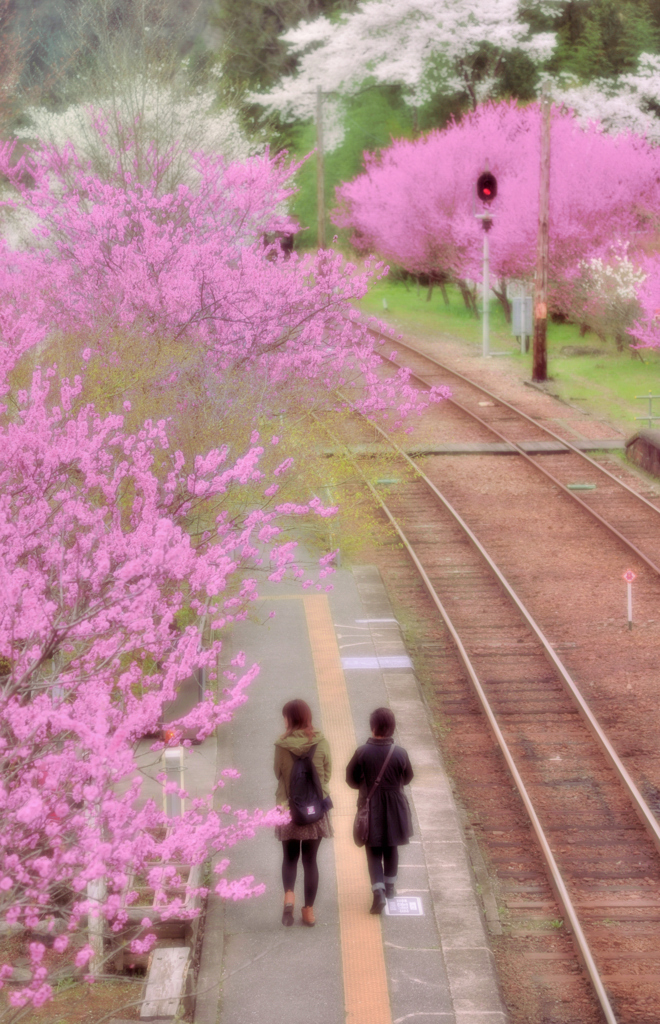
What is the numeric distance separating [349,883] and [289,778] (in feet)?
4.22

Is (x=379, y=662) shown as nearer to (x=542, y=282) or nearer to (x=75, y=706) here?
(x=75, y=706)

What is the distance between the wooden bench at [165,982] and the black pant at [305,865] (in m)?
0.83

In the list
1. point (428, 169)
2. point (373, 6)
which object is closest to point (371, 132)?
point (373, 6)

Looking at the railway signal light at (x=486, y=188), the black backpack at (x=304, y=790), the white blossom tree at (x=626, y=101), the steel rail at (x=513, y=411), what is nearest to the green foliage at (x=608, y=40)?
the white blossom tree at (x=626, y=101)

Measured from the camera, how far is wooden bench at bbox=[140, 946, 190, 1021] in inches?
259

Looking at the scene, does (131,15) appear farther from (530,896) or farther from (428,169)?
(530,896)

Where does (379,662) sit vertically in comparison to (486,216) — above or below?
below

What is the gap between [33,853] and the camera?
16.8ft

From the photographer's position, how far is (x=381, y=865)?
7.78 metres

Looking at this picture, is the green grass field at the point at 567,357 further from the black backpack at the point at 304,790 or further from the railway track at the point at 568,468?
the black backpack at the point at 304,790

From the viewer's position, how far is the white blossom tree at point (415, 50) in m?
49.0

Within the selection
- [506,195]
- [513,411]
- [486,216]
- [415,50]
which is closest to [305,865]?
[513,411]

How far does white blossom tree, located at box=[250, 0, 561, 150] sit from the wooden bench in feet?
148

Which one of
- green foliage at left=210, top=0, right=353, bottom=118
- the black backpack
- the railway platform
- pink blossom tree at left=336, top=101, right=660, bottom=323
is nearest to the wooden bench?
the railway platform
